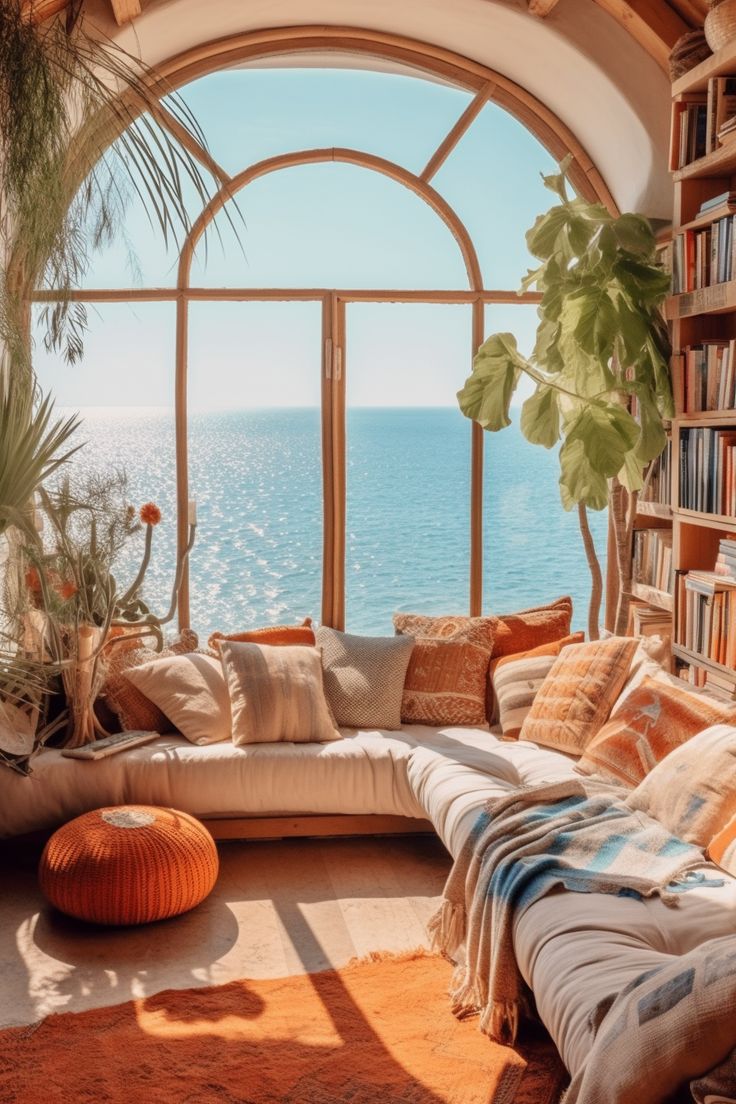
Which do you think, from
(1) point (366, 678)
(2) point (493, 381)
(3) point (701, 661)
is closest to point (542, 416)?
(2) point (493, 381)

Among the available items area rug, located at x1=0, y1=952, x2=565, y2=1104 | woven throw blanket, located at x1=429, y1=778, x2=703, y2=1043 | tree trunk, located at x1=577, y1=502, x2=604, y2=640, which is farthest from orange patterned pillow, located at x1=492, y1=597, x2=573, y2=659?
area rug, located at x1=0, y1=952, x2=565, y2=1104

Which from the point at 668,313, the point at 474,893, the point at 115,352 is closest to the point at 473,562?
the point at 668,313

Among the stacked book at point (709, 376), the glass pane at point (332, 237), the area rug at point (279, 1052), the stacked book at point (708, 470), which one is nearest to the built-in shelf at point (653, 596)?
the stacked book at point (708, 470)

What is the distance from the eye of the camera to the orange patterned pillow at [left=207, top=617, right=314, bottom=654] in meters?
4.83

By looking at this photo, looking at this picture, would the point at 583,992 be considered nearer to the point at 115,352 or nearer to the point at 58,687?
the point at 58,687

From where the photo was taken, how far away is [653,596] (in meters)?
4.74

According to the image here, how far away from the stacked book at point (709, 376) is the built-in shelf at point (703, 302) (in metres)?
0.13

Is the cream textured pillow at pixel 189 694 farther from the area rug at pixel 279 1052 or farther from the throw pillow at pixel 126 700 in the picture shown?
the area rug at pixel 279 1052

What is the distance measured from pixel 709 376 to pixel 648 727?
141cm

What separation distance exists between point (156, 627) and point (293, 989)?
1703 mm

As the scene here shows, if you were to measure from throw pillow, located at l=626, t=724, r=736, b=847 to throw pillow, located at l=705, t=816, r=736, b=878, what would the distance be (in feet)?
0.19

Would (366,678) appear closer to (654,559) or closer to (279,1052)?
(654,559)

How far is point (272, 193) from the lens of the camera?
17.2ft

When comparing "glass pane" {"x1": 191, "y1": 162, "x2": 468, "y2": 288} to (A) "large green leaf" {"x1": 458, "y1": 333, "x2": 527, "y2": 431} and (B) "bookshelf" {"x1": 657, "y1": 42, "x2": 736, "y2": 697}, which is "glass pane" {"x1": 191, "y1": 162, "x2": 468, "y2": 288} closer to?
(A) "large green leaf" {"x1": 458, "y1": 333, "x2": 527, "y2": 431}
